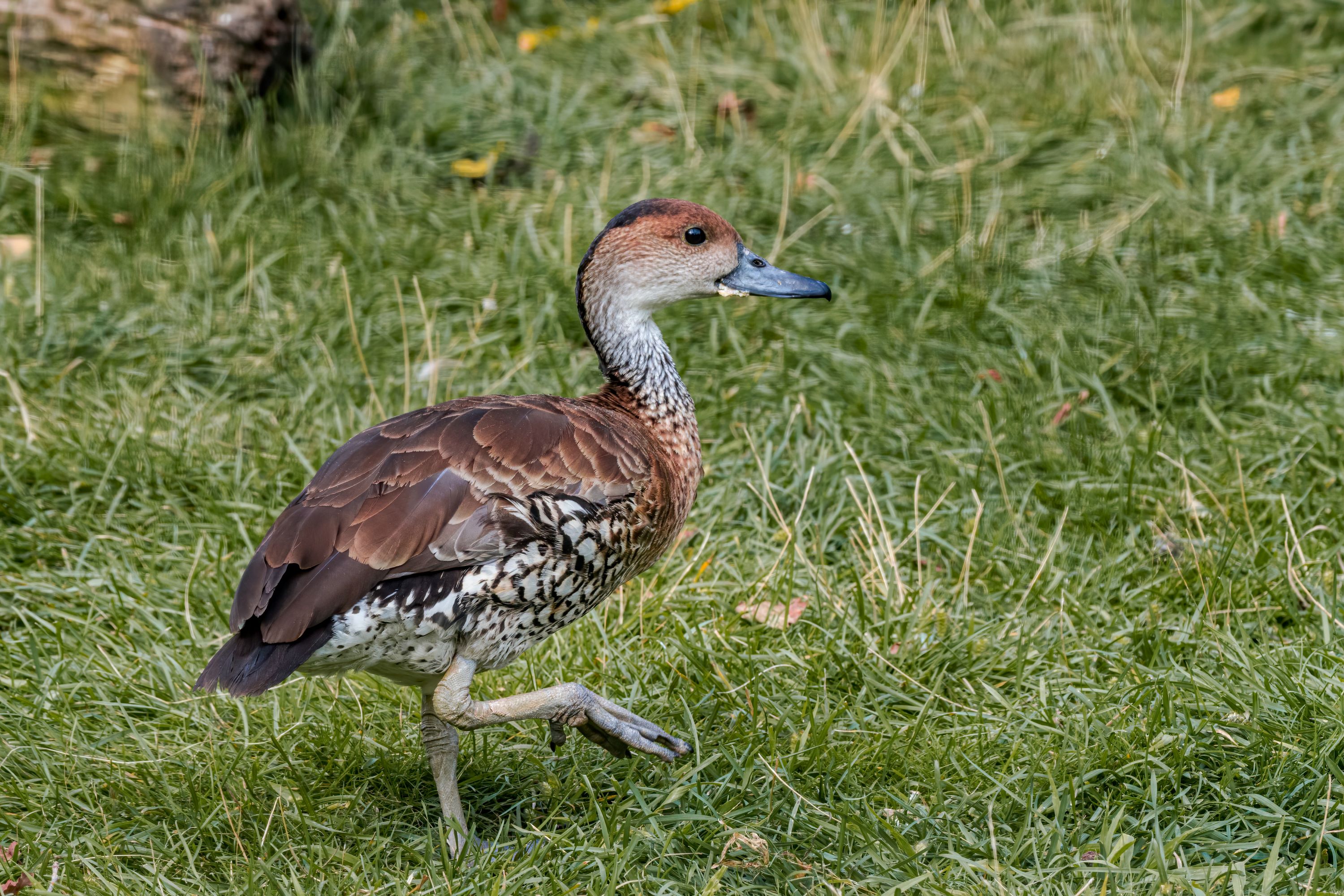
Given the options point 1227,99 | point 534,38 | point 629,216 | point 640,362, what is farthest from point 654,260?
point 1227,99

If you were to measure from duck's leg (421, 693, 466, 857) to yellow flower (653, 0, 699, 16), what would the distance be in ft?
15.5

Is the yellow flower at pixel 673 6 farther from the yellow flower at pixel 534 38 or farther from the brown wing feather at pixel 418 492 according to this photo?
the brown wing feather at pixel 418 492

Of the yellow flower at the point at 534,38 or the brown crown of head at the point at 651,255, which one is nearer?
the brown crown of head at the point at 651,255

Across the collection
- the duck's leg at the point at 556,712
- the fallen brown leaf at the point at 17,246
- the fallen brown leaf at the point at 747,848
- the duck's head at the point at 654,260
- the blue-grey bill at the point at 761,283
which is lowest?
the fallen brown leaf at the point at 747,848

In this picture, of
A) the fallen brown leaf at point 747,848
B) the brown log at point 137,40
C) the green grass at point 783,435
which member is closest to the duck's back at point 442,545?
the green grass at point 783,435

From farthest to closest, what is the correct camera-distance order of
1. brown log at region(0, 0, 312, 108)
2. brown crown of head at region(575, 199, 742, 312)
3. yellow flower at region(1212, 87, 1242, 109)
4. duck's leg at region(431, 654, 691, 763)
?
yellow flower at region(1212, 87, 1242, 109)
brown log at region(0, 0, 312, 108)
brown crown of head at region(575, 199, 742, 312)
duck's leg at region(431, 654, 691, 763)

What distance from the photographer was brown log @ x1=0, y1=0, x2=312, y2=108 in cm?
597

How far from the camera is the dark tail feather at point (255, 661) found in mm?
3008

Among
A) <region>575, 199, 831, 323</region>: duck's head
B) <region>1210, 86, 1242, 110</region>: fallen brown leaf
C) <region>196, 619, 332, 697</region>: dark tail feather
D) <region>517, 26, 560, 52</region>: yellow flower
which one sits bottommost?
<region>196, 619, 332, 697</region>: dark tail feather

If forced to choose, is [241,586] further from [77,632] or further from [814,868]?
[814,868]

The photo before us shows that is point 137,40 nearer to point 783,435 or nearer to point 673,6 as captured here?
point 673,6

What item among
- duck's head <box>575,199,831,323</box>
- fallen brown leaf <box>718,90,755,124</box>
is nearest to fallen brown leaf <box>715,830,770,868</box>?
duck's head <box>575,199,831,323</box>

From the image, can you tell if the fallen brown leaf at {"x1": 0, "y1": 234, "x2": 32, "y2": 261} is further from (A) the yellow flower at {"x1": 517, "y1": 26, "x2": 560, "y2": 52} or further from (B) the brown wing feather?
(B) the brown wing feather

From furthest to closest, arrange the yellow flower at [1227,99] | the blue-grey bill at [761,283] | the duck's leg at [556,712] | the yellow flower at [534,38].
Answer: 1. the yellow flower at [534,38]
2. the yellow flower at [1227,99]
3. the blue-grey bill at [761,283]
4. the duck's leg at [556,712]
